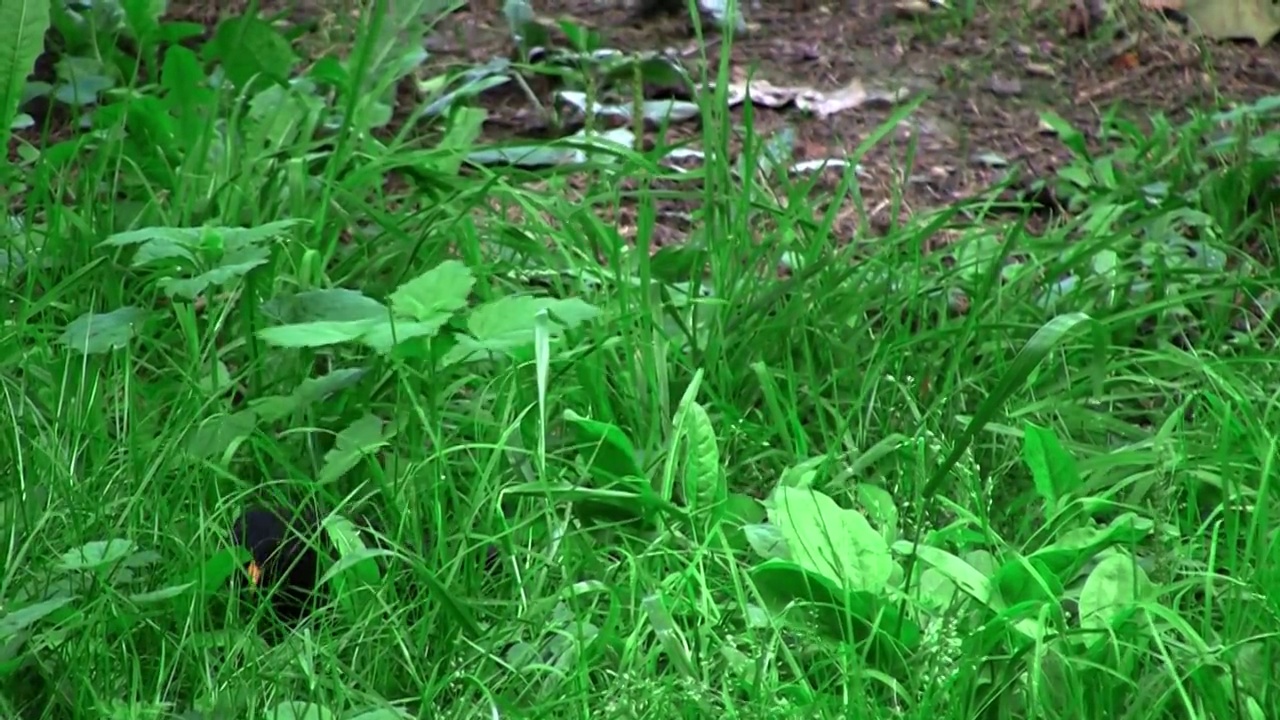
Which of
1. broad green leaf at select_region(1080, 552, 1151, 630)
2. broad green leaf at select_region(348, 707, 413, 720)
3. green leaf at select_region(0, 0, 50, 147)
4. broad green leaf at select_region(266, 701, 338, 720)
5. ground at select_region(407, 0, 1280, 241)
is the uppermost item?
green leaf at select_region(0, 0, 50, 147)

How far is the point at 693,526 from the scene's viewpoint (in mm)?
1998

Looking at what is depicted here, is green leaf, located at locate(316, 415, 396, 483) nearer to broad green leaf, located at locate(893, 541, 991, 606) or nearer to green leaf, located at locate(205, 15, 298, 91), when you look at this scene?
broad green leaf, located at locate(893, 541, 991, 606)

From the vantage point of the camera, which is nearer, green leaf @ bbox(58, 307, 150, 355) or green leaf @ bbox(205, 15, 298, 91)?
green leaf @ bbox(58, 307, 150, 355)

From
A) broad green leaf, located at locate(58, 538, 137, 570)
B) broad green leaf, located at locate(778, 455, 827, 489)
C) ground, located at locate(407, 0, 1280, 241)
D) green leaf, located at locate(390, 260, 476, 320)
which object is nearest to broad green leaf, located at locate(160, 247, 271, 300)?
green leaf, located at locate(390, 260, 476, 320)

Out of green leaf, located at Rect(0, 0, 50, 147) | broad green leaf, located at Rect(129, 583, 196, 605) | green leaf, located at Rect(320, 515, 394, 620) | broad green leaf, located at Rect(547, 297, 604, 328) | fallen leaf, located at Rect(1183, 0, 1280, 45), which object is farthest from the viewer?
fallen leaf, located at Rect(1183, 0, 1280, 45)

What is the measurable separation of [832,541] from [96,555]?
86 centimetres

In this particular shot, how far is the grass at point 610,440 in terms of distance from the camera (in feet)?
5.99

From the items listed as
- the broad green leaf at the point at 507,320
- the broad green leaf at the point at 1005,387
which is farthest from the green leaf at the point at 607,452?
the broad green leaf at the point at 1005,387

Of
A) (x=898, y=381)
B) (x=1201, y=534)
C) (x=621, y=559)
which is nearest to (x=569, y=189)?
(x=898, y=381)

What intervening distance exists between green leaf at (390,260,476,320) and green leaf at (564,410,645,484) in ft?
0.70

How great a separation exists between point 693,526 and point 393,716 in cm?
44

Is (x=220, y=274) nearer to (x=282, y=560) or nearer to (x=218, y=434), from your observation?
(x=218, y=434)

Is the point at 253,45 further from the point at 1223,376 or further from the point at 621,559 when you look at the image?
the point at 1223,376

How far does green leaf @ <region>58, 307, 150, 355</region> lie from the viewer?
229 centimetres
